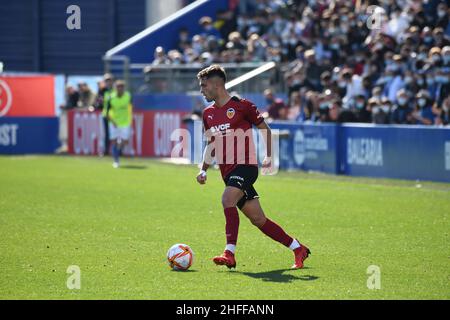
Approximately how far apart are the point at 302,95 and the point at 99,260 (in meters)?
14.6

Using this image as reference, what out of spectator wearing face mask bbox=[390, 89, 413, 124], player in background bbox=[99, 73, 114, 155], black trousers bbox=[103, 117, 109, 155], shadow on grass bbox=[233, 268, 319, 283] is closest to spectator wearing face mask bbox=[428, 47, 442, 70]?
spectator wearing face mask bbox=[390, 89, 413, 124]

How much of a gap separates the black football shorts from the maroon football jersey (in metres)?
0.06

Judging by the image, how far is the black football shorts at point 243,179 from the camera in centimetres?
1021

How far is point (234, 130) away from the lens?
10328 mm

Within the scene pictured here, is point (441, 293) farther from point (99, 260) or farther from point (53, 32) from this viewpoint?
point (53, 32)

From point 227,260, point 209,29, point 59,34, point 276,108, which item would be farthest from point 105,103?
point 227,260

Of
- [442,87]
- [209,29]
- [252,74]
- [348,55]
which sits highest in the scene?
[209,29]

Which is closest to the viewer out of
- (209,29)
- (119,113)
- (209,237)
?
(209,237)

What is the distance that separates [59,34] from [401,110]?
22689mm

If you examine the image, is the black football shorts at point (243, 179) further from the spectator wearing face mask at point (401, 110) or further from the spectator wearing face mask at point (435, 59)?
the spectator wearing face mask at point (435, 59)

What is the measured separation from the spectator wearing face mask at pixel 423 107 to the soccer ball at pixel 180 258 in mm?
11976

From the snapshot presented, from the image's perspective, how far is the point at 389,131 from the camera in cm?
2058

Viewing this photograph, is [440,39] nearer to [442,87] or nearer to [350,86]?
[442,87]
